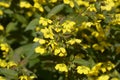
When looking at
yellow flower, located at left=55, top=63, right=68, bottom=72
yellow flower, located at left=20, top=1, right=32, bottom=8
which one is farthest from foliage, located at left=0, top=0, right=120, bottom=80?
yellow flower, located at left=20, top=1, right=32, bottom=8

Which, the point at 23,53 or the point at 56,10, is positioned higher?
the point at 56,10

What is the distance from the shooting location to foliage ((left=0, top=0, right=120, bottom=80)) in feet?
7.11

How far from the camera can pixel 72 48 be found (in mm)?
2305

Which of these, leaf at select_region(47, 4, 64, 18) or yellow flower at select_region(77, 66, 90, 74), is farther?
leaf at select_region(47, 4, 64, 18)

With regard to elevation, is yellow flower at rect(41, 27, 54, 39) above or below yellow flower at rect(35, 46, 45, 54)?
above

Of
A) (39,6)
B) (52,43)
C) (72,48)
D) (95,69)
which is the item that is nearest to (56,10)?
(39,6)

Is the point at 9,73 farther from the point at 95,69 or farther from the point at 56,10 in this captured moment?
the point at 56,10

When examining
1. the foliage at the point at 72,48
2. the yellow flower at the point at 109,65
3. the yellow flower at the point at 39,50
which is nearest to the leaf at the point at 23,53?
the foliage at the point at 72,48

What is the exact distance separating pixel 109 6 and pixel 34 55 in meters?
0.61

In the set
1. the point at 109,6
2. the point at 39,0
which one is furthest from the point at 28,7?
the point at 109,6

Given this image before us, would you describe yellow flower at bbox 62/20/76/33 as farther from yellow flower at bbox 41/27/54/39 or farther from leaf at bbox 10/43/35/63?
leaf at bbox 10/43/35/63

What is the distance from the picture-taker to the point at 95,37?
251cm

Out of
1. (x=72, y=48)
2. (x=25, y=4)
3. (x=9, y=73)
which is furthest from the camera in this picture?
(x=25, y=4)

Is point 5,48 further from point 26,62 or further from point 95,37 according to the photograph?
point 95,37
